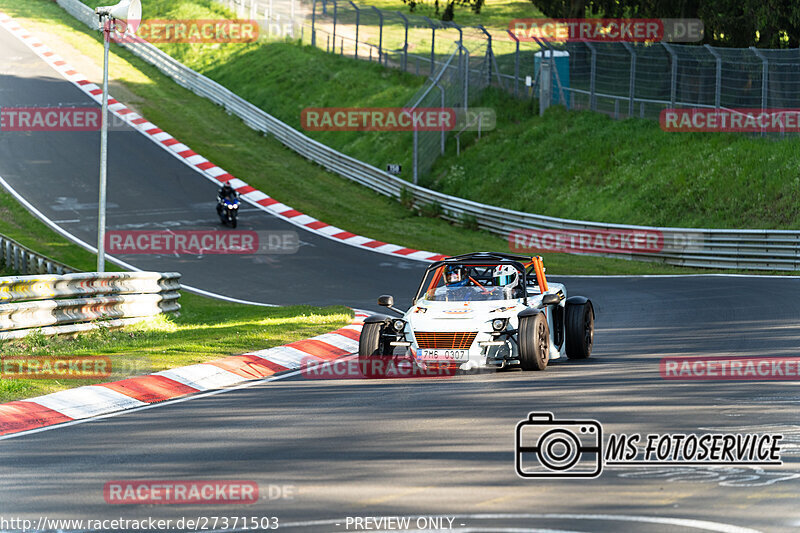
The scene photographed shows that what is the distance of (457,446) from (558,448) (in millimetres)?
786

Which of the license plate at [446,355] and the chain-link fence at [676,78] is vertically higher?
the chain-link fence at [676,78]

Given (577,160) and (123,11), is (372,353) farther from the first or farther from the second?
(577,160)

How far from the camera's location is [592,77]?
36875mm

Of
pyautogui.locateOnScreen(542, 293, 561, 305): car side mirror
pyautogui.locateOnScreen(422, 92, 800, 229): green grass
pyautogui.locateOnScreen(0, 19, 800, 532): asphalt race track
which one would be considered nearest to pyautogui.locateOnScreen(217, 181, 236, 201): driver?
pyautogui.locateOnScreen(422, 92, 800, 229): green grass

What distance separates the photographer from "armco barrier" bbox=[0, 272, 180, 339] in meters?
14.0

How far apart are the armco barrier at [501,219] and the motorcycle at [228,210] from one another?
7455 mm

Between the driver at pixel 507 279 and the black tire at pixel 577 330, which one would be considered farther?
the black tire at pixel 577 330

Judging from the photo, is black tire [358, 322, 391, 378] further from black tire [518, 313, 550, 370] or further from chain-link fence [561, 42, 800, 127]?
chain-link fence [561, 42, 800, 127]

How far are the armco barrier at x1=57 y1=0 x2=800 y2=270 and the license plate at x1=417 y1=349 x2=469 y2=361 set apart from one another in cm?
1650

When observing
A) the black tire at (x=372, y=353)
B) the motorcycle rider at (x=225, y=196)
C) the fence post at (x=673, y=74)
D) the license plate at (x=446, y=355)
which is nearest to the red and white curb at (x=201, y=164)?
the motorcycle rider at (x=225, y=196)

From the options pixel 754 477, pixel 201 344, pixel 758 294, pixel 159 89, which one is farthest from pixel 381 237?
pixel 754 477

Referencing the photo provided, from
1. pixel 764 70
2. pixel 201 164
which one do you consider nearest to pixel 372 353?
pixel 764 70

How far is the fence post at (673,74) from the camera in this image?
32.2 metres

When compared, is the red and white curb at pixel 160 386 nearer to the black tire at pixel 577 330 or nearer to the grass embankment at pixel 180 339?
the grass embankment at pixel 180 339
